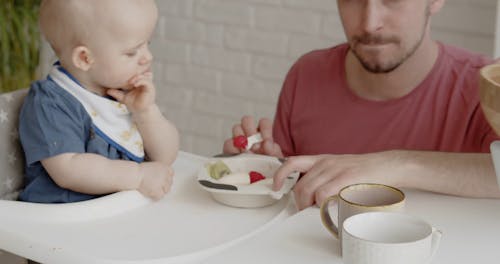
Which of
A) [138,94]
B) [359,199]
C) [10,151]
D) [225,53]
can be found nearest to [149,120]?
[138,94]

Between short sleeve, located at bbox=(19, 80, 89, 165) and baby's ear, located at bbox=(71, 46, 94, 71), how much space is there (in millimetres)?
57

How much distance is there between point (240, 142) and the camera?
160cm

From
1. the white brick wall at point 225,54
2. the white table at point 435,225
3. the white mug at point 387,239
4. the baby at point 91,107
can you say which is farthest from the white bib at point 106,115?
the white brick wall at point 225,54

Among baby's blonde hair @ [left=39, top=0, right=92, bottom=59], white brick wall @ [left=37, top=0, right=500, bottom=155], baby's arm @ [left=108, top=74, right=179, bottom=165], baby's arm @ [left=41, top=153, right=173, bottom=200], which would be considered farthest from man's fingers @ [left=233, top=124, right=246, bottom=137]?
white brick wall @ [left=37, top=0, right=500, bottom=155]

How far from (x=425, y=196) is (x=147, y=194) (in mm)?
487

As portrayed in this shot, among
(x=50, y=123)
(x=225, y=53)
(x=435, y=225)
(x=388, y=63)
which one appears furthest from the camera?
(x=225, y=53)

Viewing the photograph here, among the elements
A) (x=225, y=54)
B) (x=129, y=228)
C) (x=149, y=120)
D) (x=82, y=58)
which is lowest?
(x=225, y=54)

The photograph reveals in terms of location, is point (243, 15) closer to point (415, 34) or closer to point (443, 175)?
point (415, 34)

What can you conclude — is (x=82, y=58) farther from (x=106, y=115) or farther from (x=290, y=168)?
(x=290, y=168)

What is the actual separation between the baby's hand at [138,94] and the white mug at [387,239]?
1.69 feet

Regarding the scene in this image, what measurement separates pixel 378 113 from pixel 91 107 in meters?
0.67

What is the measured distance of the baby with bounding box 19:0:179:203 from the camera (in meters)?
1.42

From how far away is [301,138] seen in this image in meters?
1.97

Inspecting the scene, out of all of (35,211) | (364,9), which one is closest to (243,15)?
(364,9)
